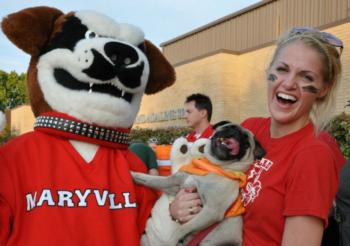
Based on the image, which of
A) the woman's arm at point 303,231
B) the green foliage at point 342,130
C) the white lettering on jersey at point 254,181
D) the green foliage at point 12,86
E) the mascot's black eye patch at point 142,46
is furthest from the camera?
the green foliage at point 12,86

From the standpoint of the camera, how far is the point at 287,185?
6.35ft

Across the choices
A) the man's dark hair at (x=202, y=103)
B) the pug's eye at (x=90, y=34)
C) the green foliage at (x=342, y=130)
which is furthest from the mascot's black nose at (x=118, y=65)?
the green foliage at (x=342, y=130)

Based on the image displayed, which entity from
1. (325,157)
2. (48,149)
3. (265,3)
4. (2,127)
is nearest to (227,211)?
(325,157)

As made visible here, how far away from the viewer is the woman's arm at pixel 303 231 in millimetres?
1822

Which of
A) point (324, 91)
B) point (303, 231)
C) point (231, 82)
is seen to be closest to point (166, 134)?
point (231, 82)

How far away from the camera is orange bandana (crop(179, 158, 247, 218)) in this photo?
2.15m

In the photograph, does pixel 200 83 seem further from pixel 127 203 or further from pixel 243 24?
pixel 127 203

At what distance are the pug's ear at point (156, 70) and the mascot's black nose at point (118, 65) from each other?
414 millimetres

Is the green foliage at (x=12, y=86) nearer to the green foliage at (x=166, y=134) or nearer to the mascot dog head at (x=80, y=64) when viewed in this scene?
the green foliage at (x=166, y=134)

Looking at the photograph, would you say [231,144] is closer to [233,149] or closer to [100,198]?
[233,149]

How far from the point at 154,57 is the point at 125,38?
39 cm

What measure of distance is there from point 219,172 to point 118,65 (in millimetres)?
759

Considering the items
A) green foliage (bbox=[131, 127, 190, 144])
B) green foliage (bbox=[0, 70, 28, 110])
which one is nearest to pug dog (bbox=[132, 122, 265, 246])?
green foliage (bbox=[131, 127, 190, 144])

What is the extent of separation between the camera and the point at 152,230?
2287 mm
